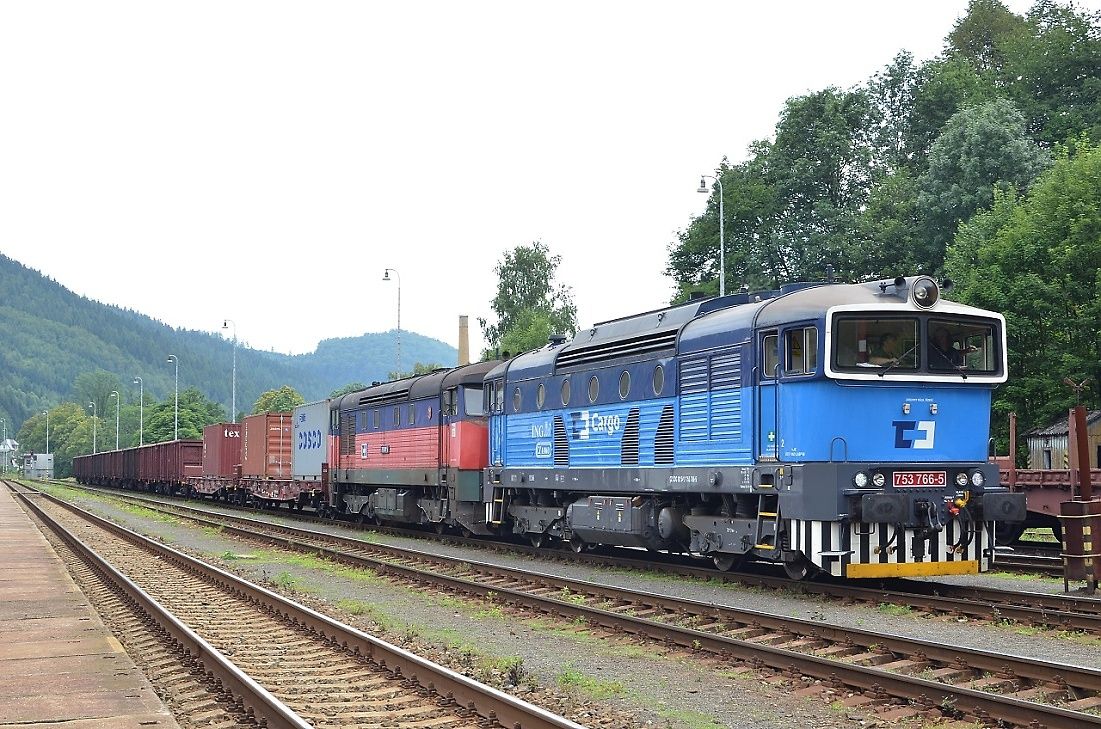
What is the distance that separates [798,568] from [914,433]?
2.60 metres

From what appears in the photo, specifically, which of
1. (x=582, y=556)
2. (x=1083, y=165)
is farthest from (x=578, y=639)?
(x=1083, y=165)

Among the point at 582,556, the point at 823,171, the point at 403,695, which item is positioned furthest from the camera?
the point at 823,171

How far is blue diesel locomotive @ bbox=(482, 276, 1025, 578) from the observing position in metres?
15.2

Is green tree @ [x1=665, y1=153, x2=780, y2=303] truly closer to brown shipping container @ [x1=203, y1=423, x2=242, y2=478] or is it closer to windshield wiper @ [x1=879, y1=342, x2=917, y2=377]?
brown shipping container @ [x1=203, y1=423, x2=242, y2=478]

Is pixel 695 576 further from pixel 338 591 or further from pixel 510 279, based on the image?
pixel 510 279

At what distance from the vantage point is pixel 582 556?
22.3 meters

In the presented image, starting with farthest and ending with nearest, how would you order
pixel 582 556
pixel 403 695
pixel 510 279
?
1. pixel 510 279
2. pixel 582 556
3. pixel 403 695

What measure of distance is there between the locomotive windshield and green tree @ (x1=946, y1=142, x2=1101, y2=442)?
71.9 ft

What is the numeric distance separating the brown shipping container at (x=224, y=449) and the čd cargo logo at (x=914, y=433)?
143 feet

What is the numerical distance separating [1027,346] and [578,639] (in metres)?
29.4

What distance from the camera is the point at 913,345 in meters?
15.7

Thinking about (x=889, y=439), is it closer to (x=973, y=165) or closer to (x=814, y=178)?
(x=973, y=165)

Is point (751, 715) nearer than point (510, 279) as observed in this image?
Yes

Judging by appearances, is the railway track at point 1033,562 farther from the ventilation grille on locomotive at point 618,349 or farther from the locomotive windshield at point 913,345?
the ventilation grille on locomotive at point 618,349
